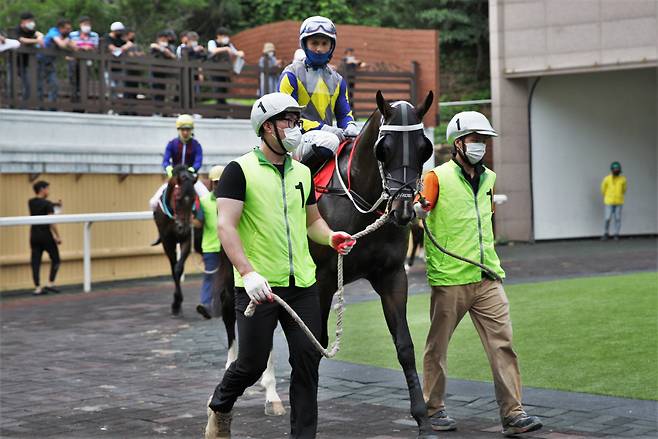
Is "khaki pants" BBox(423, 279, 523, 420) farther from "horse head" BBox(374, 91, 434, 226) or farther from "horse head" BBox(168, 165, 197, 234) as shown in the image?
"horse head" BBox(168, 165, 197, 234)

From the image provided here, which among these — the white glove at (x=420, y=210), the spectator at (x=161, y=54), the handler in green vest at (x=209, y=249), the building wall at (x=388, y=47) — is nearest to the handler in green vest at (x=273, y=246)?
the white glove at (x=420, y=210)

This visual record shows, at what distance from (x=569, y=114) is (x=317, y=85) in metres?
20.3

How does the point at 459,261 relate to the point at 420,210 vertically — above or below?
below

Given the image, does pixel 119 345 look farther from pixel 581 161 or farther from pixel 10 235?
pixel 581 161

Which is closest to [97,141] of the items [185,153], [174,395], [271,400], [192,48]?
[192,48]

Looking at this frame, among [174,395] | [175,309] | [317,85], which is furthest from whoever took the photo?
[175,309]

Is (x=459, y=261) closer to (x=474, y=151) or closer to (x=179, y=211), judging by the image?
(x=474, y=151)

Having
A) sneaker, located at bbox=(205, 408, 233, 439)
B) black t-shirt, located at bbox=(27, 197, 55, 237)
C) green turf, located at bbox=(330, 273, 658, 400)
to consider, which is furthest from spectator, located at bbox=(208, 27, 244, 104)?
sneaker, located at bbox=(205, 408, 233, 439)

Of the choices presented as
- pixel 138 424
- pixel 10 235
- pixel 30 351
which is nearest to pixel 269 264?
pixel 138 424

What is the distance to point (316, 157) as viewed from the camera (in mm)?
8117

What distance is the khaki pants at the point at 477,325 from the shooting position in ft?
24.3

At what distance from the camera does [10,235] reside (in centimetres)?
1838

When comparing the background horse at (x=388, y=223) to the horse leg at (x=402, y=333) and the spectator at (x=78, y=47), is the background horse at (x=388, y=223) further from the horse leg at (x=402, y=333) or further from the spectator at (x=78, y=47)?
the spectator at (x=78, y=47)

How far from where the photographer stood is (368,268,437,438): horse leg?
697 cm
